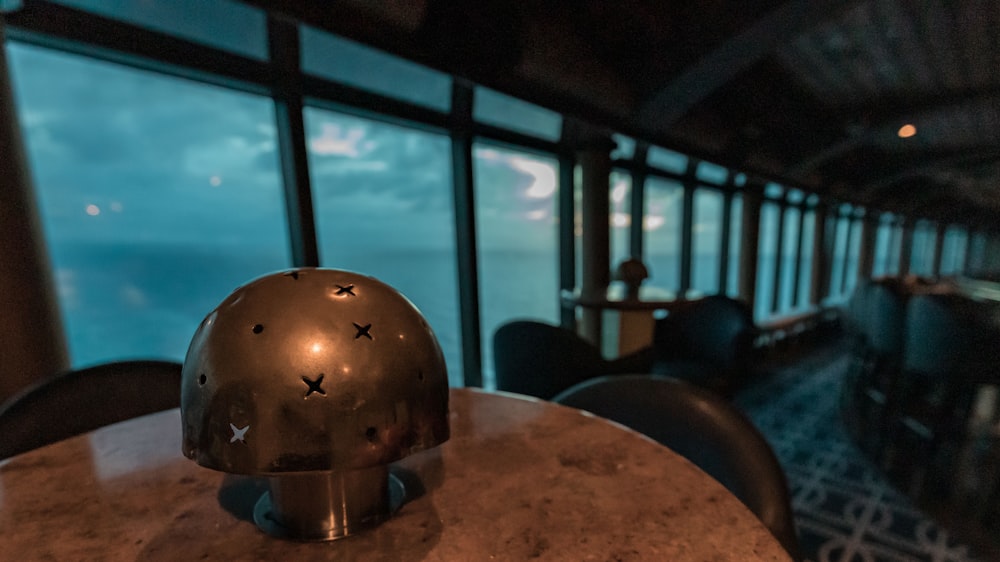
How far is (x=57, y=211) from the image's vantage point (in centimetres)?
158

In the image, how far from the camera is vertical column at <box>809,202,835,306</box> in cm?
784

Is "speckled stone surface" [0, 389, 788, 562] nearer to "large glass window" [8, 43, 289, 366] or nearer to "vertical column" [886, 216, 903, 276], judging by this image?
"large glass window" [8, 43, 289, 366]

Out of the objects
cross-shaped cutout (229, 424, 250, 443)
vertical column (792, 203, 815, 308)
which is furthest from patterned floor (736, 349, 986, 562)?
vertical column (792, 203, 815, 308)

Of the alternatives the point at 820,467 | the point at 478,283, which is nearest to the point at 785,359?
the point at 820,467

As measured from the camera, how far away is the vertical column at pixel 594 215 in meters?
3.53

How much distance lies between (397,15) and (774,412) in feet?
12.8

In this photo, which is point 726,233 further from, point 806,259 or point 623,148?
point 806,259

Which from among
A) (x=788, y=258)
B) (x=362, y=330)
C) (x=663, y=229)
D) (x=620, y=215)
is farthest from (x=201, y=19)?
(x=788, y=258)

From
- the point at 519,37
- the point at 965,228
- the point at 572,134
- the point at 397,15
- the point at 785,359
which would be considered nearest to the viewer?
the point at 397,15

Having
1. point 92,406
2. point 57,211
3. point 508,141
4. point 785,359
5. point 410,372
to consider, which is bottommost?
point 785,359

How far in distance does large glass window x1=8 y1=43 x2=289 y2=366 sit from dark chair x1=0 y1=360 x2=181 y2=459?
0.41 metres

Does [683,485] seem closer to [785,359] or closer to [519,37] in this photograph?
[519,37]

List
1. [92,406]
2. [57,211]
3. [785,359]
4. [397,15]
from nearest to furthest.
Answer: [92,406], [57,211], [397,15], [785,359]

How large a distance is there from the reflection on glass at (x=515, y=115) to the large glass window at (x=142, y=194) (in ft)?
4.45
